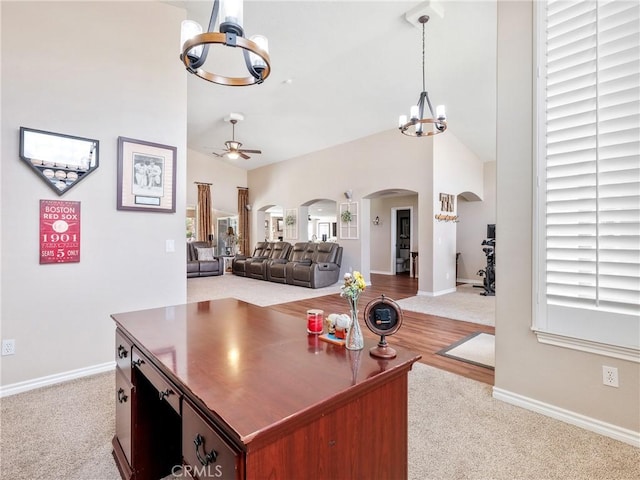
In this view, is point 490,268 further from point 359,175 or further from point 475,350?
point 475,350

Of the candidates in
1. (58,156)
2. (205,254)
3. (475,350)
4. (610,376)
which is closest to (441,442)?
(610,376)

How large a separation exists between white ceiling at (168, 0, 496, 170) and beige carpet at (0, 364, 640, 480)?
3902 mm

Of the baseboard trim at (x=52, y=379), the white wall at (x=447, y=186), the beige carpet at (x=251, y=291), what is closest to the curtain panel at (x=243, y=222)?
the beige carpet at (x=251, y=291)

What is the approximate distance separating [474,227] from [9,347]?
8.74m

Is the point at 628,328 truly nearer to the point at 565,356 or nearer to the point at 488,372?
the point at 565,356

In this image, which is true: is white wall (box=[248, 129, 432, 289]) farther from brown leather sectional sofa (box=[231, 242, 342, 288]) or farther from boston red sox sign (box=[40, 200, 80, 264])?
boston red sox sign (box=[40, 200, 80, 264])

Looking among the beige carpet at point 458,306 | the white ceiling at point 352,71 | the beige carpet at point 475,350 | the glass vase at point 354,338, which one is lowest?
the beige carpet at point 475,350

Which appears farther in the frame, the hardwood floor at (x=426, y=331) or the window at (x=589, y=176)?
the hardwood floor at (x=426, y=331)

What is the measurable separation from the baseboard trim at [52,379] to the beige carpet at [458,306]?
425 centimetres

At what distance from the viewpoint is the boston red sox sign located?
2580mm

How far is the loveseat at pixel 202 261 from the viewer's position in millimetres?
8945

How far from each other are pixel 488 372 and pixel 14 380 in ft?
12.8

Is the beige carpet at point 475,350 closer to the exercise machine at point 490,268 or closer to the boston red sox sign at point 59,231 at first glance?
the exercise machine at point 490,268

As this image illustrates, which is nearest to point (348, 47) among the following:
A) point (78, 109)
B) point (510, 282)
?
point (78, 109)
